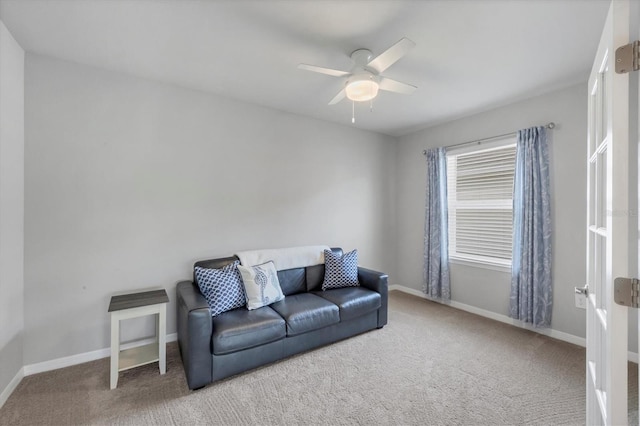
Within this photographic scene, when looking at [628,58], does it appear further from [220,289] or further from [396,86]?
[220,289]

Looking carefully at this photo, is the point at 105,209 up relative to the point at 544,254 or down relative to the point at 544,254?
up

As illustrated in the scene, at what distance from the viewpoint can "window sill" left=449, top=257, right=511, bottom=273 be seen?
11.0ft

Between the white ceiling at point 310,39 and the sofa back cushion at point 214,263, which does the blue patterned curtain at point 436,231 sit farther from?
the sofa back cushion at point 214,263

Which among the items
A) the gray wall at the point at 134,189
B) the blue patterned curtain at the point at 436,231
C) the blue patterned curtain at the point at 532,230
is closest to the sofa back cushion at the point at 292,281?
the gray wall at the point at 134,189

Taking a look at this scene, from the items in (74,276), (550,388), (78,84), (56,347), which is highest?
(78,84)

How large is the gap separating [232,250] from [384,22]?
8.45ft

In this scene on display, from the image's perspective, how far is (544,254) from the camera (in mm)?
2955

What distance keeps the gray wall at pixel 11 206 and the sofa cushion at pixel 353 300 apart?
2.49m

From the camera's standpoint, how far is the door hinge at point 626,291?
91 centimetres

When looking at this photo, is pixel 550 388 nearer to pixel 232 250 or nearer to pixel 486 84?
pixel 486 84

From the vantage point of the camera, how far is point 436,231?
397 cm

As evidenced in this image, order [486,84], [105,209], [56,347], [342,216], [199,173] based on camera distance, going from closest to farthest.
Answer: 1. [56,347]
2. [105,209]
3. [486,84]
4. [199,173]
5. [342,216]

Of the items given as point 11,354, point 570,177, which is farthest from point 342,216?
point 11,354

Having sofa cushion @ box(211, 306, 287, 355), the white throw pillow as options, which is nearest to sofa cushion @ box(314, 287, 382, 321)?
the white throw pillow
